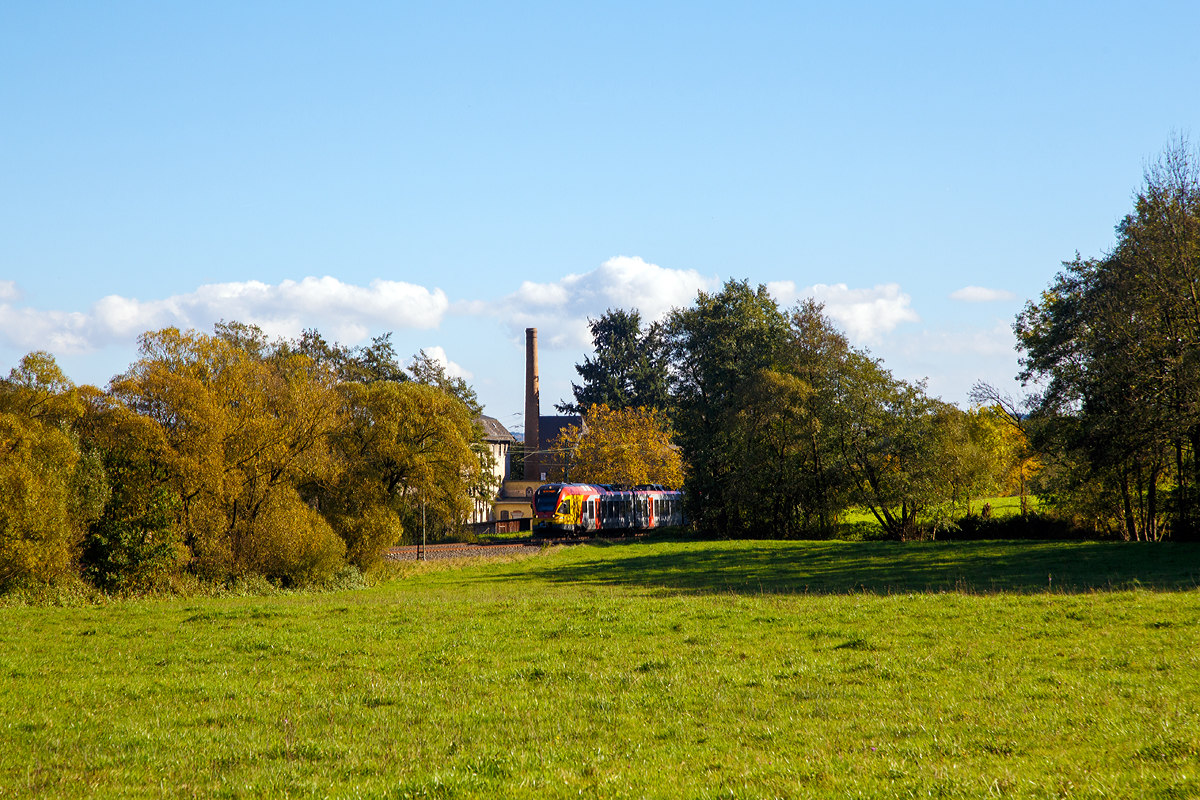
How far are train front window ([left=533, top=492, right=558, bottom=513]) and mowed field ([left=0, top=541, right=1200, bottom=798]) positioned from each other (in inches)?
1214

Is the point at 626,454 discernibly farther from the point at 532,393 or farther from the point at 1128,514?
the point at 1128,514

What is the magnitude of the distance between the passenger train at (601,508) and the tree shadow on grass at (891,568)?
10.8 metres

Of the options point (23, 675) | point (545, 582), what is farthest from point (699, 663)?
point (545, 582)

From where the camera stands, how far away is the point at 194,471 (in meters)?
26.4

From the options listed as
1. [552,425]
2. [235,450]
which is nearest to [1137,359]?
[235,450]

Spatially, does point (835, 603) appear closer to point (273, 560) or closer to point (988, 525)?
point (273, 560)

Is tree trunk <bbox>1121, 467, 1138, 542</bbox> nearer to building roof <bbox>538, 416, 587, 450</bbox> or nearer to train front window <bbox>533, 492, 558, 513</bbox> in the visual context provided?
train front window <bbox>533, 492, 558, 513</bbox>

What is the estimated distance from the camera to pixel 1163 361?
28312mm

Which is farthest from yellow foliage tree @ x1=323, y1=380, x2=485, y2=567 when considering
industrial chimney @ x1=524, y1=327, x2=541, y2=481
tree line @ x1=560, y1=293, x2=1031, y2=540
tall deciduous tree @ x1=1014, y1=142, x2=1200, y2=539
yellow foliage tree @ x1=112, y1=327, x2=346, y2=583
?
industrial chimney @ x1=524, y1=327, x2=541, y2=481

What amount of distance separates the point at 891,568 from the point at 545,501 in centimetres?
2579

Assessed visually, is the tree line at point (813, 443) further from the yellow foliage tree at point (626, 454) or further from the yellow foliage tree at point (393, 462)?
the yellow foliage tree at point (393, 462)

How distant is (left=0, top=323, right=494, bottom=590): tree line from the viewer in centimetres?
2264

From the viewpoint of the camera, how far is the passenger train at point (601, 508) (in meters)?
51.6

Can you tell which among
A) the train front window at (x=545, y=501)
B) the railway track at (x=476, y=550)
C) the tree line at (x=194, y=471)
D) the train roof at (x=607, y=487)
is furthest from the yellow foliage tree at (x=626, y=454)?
the tree line at (x=194, y=471)
